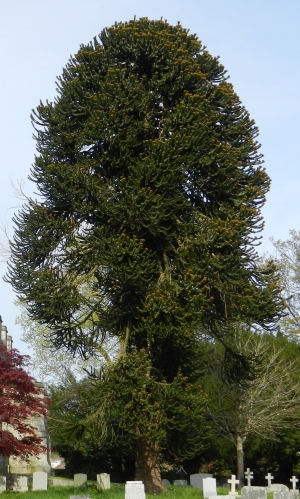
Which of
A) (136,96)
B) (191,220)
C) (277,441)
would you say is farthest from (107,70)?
(277,441)

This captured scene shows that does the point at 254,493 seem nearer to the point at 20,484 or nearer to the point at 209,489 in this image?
the point at 209,489

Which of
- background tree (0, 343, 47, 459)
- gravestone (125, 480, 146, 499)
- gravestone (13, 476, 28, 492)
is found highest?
background tree (0, 343, 47, 459)

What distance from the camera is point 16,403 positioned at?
2744 cm

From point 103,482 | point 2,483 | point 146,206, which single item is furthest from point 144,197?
point 2,483

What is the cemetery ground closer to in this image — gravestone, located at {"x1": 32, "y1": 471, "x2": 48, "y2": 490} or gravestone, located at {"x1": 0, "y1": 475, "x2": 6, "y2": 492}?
gravestone, located at {"x1": 0, "y1": 475, "x2": 6, "y2": 492}

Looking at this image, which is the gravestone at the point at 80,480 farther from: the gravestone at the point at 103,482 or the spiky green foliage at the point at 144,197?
the spiky green foliage at the point at 144,197

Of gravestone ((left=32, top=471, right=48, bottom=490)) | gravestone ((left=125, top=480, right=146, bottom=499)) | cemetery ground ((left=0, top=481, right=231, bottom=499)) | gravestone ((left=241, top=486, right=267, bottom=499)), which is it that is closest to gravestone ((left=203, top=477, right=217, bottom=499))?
cemetery ground ((left=0, top=481, right=231, bottom=499))

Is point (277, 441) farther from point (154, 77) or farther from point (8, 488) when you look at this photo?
point (154, 77)

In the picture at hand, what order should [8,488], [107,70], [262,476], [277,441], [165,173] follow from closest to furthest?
[165,173] < [107,70] < [8,488] < [277,441] < [262,476]

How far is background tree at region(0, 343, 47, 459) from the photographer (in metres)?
26.2

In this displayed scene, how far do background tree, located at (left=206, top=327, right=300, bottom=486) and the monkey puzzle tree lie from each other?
1177 centimetres

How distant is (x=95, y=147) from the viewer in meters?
25.1

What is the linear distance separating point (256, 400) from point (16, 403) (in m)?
14.1

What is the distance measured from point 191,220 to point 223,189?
5.46ft
